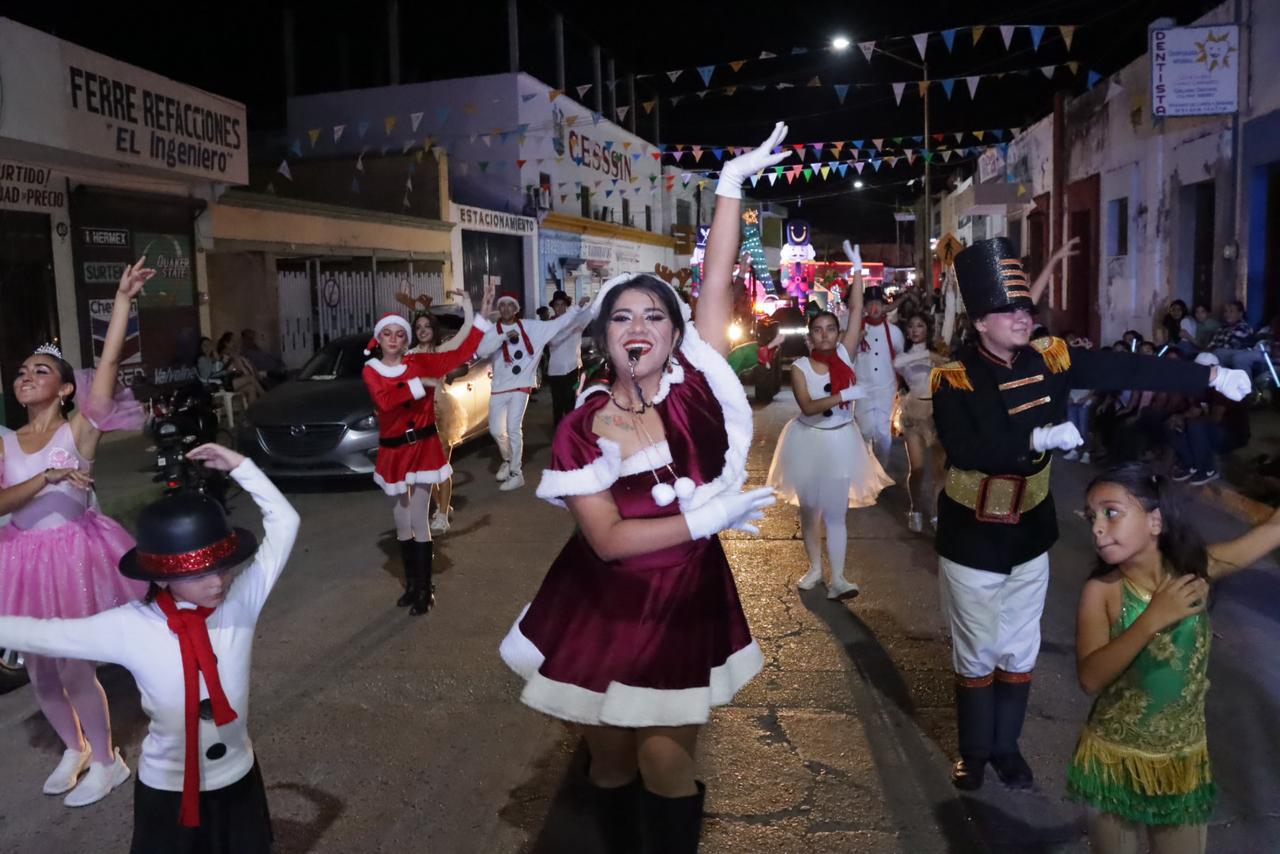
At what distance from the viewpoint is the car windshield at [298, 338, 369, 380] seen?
12719 millimetres

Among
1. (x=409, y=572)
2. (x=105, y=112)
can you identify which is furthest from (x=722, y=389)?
(x=105, y=112)

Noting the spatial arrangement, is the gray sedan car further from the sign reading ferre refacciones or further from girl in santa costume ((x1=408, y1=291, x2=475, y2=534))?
the sign reading ferre refacciones

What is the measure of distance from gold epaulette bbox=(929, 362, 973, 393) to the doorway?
12404mm

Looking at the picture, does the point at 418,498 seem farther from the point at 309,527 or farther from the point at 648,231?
the point at 648,231

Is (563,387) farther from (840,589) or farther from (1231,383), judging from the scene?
(1231,383)

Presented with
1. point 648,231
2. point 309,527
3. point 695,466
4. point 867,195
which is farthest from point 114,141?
point 867,195

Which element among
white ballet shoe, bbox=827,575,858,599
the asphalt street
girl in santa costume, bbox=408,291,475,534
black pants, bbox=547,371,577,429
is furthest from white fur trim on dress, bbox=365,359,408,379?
black pants, bbox=547,371,577,429

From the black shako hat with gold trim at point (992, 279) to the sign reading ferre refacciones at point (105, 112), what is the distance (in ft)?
35.4

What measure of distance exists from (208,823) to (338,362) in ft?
34.1

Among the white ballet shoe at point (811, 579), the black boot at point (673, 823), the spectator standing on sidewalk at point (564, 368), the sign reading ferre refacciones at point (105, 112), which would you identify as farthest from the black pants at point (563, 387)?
the black boot at point (673, 823)

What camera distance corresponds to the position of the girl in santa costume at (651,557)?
10.1ft

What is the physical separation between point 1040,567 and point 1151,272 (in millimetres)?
17149

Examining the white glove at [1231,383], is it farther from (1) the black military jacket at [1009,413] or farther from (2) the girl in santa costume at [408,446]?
(2) the girl in santa costume at [408,446]

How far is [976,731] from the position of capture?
4375 mm
